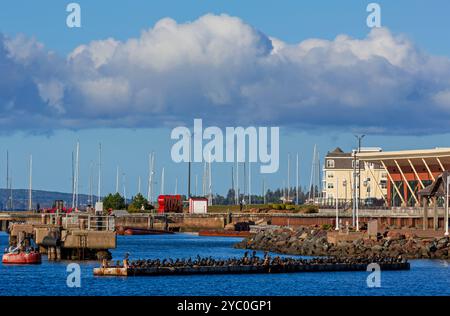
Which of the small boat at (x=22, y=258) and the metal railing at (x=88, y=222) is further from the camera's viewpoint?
the metal railing at (x=88, y=222)

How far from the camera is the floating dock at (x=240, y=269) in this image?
90.4 m

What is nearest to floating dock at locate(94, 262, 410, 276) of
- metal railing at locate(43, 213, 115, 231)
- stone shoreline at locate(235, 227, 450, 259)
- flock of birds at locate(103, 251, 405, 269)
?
flock of birds at locate(103, 251, 405, 269)

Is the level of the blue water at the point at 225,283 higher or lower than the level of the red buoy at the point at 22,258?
lower

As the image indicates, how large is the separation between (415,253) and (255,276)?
32.0 meters

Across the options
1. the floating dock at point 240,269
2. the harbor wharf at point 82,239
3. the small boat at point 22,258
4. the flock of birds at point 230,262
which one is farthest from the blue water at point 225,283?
the harbor wharf at point 82,239

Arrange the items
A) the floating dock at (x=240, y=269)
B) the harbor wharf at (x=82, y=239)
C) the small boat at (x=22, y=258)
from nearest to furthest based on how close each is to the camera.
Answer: the floating dock at (x=240, y=269), the small boat at (x=22, y=258), the harbor wharf at (x=82, y=239)

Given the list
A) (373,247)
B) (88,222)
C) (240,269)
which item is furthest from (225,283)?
(373,247)

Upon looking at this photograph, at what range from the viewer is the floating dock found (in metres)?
90.4

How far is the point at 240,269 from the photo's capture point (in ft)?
313

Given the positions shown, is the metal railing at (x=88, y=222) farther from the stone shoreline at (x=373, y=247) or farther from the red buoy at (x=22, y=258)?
the stone shoreline at (x=373, y=247)

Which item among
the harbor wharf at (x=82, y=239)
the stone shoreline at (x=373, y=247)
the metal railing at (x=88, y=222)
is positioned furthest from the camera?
the stone shoreline at (x=373, y=247)

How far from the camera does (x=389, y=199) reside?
199 meters
